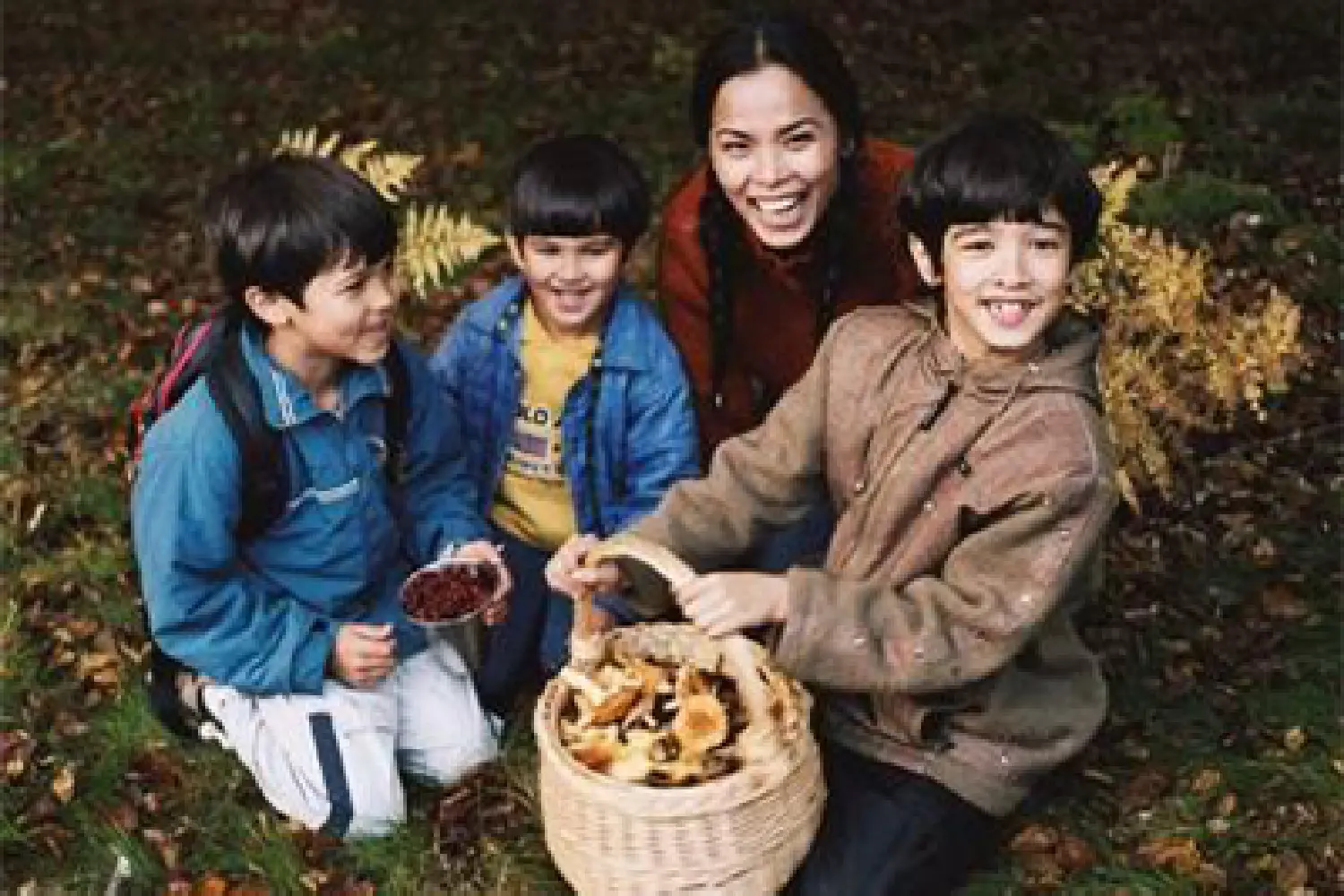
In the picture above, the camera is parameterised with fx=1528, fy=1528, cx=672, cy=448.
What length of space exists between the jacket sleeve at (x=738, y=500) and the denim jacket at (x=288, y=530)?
696mm

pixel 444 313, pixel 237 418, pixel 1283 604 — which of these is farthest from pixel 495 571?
pixel 444 313

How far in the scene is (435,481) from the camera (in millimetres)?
4121

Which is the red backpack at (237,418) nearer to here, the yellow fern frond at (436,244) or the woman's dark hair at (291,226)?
the woman's dark hair at (291,226)

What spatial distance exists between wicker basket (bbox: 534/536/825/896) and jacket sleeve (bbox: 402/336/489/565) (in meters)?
0.88

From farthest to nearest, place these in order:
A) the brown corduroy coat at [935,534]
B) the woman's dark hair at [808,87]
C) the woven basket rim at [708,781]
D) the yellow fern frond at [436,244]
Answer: the yellow fern frond at [436,244], the woman's dark hair at [808,87], the brown corduroy coat at [935,534], the woven basket rim at [708,781]

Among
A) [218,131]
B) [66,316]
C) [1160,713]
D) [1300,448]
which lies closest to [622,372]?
[1160,713]

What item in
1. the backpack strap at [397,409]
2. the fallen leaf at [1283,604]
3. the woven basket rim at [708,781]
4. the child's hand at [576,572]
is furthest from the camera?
the fallen leaf at [1283,604]

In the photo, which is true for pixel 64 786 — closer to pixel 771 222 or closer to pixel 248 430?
pixel 248 430

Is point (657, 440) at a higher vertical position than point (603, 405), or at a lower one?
lower

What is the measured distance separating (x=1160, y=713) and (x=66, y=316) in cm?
503

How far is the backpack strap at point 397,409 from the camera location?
12.7 feet

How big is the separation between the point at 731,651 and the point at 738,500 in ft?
1.61

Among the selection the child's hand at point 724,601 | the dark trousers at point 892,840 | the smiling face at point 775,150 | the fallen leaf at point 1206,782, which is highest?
the smiling face at point 775,150

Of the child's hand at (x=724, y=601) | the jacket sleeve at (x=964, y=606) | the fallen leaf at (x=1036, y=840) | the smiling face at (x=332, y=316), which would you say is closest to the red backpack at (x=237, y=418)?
the smiling face at (x=332, y=316)
